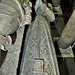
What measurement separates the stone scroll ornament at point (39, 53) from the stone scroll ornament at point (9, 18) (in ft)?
0.67

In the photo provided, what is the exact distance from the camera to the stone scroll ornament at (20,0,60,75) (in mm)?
800

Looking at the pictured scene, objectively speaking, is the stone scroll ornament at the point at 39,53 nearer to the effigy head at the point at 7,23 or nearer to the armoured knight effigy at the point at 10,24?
the armoured knight effigy at the point at 10,24

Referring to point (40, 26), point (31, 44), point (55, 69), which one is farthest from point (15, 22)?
point (55, 69)

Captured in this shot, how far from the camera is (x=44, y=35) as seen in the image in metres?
1.04

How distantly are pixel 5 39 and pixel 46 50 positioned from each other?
355mm

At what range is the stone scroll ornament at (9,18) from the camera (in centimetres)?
76

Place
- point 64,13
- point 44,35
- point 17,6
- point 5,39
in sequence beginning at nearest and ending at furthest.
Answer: point 5,39, point 17,6, point 44,35, point 64,13

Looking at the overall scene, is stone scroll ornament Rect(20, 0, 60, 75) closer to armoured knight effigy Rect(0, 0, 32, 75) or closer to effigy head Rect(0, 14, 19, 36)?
armoured knight effigy Rect(0, 0, 32, 75)

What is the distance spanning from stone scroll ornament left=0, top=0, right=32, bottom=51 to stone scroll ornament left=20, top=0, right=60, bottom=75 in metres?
0.20

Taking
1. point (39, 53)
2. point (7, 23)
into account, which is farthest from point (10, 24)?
point (39, 53)

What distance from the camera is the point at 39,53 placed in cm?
89

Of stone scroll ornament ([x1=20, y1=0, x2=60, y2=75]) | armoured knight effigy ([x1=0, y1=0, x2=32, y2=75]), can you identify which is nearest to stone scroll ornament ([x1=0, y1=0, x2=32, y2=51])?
armoured knight effigy ([x1=0, y1=0, x2=32, y2=75])

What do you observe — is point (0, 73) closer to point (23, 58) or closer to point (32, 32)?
point (23, 58)

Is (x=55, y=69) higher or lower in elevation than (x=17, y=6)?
lower
